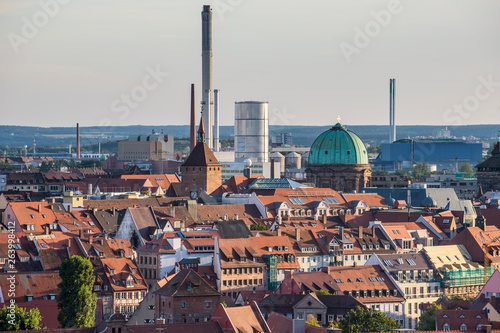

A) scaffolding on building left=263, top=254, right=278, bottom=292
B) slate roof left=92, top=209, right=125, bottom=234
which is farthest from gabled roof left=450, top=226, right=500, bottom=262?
slate roof left=92, top=209, right=125, bottom=234

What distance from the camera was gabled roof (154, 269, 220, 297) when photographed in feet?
289

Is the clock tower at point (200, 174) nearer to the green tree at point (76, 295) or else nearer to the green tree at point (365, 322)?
the green tree at point (76, 295)

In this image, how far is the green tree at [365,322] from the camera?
8575cm

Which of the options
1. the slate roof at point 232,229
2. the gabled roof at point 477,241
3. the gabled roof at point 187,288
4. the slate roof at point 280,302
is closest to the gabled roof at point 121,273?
the slate roof at point 280,302

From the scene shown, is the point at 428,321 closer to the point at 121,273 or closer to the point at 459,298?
the point at 459,298

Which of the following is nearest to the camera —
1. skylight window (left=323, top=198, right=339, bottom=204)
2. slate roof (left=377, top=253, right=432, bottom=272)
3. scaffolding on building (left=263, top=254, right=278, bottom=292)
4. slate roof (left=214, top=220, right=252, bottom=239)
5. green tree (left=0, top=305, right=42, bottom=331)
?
green tree (left=0, top=305, right=42, bottom=331)

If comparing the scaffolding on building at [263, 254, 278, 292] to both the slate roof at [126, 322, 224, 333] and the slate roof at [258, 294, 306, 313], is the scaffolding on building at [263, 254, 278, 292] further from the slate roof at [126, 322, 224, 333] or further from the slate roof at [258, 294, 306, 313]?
the slate roof at [126, 322, 224, 333]

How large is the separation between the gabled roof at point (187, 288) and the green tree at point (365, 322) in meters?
7.70

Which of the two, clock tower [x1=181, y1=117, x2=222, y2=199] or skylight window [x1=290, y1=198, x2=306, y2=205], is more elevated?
clock tower [x1=181, y1=117, x2=222, y2=199]

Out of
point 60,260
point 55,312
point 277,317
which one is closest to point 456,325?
point 277,317

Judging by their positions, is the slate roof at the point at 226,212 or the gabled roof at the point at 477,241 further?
the slate roof at the point at 226,212

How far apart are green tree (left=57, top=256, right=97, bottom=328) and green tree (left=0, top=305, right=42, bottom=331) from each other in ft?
27.0

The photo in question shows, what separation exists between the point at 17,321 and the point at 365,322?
786 inches

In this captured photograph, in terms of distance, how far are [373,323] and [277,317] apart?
821 cm
